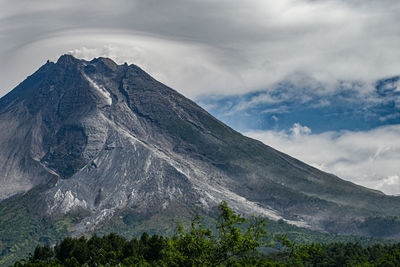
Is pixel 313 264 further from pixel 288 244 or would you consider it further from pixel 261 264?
pixel 288 244

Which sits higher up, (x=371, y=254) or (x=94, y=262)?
(x=371, y=254)

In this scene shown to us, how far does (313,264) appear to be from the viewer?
144m

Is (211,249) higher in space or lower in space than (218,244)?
lower

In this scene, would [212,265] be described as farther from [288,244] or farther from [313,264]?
[313,264]

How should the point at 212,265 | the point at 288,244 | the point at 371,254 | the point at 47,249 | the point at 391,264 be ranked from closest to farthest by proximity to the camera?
the point at 212,265
the point at 288,244
the point at 391,264
the point at 47,249
the point at 371,254

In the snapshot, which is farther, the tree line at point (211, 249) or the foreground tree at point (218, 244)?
the tree line at point (211, 249)

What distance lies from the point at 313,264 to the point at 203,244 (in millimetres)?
103974

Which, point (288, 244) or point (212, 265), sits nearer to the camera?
point (212, 265)

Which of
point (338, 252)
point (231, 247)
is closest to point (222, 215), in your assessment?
point (231, 247)

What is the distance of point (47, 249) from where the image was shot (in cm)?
11444

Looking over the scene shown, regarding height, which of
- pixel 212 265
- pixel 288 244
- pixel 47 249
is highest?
pixel 288 244

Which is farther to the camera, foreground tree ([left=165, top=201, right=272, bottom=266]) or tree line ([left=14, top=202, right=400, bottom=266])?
tree line ([left=14, top=202, right=400, bottom=266])

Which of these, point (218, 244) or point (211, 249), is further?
point (218, 244)

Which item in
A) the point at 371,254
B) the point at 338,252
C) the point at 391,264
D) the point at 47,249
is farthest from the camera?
the point at 338,252
